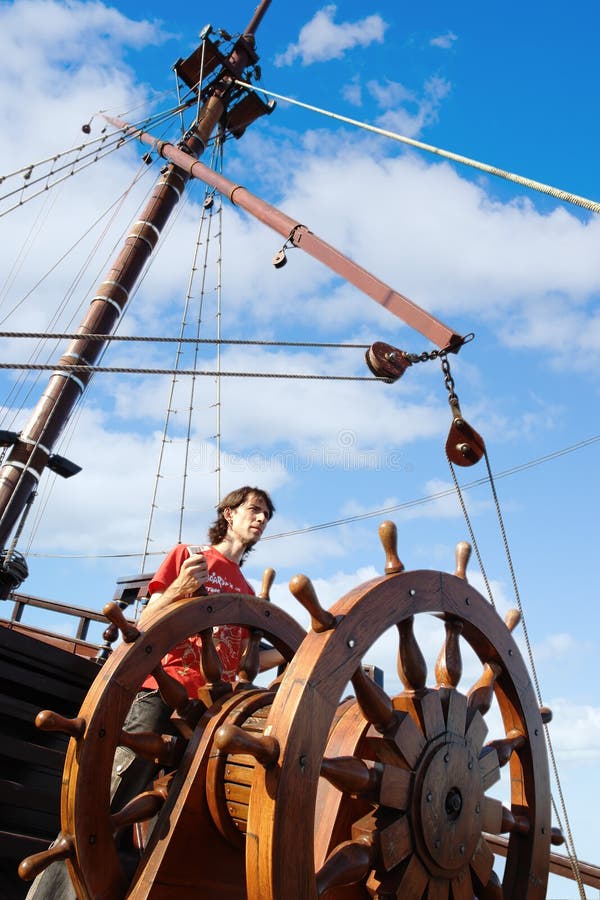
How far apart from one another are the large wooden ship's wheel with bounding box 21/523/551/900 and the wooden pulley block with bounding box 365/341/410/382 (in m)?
2.65

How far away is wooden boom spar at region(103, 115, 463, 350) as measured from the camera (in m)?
5.04

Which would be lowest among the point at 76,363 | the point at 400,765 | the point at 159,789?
the point at 159,789

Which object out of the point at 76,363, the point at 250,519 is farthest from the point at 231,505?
the point at 76,363

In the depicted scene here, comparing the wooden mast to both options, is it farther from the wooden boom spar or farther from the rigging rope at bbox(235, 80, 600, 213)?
the rigging rope at bbox(235, 80, 600, 213)

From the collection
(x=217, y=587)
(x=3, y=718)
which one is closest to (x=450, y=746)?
(x=217, y=587)

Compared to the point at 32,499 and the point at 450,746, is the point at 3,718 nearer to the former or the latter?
the point at 450,746

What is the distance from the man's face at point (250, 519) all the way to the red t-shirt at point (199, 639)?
0.41ft

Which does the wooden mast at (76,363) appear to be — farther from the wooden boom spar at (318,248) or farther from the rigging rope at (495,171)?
the rigging rope at (495,171)

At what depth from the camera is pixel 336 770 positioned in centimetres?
A: 164

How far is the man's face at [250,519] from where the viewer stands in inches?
120

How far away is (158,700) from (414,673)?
101cm

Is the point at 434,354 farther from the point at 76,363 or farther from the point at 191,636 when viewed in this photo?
the point at 76,363

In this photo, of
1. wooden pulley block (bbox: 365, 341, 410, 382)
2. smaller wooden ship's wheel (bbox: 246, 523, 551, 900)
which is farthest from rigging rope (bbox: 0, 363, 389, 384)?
smaller wooden ship's wheel (bbox: 246, 523, 551, 900)

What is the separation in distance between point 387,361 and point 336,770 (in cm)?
344
